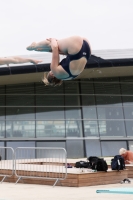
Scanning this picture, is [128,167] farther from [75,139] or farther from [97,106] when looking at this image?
[97,106]

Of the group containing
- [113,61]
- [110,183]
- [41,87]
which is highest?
[113,61]

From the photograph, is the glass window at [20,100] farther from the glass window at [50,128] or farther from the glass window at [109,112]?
the glass window at [109,112]

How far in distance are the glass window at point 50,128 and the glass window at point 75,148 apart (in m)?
0.92

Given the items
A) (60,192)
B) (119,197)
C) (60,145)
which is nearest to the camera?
(119,197)

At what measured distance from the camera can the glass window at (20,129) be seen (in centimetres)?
1994

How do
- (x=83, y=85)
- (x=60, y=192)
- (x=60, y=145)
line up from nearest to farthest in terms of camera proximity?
(x=60, y=192) < (x=60, y=145) < (x=83, y=85)

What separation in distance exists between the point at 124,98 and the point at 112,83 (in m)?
1.71

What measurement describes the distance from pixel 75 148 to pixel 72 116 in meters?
2.69

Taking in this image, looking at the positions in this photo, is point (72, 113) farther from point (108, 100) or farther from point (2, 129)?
point (2, 129)

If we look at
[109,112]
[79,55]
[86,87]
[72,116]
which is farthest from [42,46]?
[86,87]

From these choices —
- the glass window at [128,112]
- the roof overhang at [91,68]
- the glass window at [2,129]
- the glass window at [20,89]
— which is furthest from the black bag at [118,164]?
the glass window at [20,89]

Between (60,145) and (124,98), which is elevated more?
(124,98)

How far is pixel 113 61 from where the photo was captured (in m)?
20.5

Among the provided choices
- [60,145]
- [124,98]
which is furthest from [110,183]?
[124,98]
